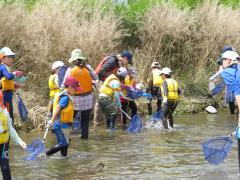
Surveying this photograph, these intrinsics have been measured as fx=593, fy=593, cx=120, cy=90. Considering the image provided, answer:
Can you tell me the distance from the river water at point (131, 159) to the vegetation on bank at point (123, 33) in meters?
2.99

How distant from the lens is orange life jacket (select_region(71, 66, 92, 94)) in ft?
42.0

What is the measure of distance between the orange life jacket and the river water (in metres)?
1.16

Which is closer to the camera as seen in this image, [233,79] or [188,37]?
[233,79]

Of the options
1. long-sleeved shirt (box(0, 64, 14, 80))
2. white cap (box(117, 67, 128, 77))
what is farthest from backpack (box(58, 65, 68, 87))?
long-sleeved shirt (box(0, 64, 14, 80))

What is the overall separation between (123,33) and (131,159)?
947 cm

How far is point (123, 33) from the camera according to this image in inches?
786

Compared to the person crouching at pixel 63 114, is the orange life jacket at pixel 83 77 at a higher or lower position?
higher

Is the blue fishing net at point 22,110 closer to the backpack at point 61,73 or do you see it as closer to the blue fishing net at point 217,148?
the backpack at point 61,73

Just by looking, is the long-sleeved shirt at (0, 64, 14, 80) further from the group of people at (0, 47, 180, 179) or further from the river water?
the river water

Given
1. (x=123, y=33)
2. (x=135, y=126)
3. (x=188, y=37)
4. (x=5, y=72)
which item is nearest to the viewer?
(x=5, y=72)

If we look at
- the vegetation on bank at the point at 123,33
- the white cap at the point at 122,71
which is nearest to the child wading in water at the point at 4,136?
the white cap at the point at 122,71

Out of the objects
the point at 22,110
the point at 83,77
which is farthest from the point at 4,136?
the point at 83,77

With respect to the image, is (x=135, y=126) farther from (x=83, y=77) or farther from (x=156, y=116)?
(x=83, y=77)

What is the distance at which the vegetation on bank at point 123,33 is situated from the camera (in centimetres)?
1628
